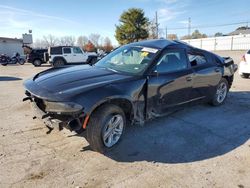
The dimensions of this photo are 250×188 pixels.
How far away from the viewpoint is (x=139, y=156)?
3.72 m

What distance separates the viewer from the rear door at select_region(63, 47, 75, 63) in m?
19.4

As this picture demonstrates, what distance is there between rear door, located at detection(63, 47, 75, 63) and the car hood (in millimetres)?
15372

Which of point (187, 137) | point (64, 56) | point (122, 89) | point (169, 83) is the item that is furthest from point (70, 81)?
point (64, 56)

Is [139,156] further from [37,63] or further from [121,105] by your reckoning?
[37,63]

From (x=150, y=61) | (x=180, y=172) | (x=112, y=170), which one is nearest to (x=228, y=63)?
(x=150, y=61)

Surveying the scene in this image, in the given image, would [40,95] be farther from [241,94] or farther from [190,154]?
[241,94]

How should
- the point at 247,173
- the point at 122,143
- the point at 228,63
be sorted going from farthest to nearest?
1. the point at 228,63
2. the point at 122,143
3. the point at 247,173

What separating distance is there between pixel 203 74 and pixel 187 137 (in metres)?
1.69

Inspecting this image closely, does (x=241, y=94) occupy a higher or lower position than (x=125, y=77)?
lower

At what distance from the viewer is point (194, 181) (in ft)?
10.3

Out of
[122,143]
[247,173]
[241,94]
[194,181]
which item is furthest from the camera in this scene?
[241,94]

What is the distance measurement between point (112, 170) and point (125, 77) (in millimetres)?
1480

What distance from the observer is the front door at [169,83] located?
4.30 metres

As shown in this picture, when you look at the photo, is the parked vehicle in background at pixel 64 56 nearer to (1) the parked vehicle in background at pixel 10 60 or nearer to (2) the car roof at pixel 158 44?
(1) the parked vehicle in background at pixel 10 60
